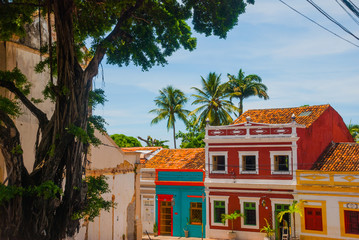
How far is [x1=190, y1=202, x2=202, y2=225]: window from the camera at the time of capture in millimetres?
22705

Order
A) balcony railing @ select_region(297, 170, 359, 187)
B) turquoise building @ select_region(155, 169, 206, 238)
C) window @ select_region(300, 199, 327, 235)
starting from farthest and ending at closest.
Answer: turquoise building @ select_region(155, 169, 206, 238) < window @ select_region(300, 199, 327, 235) < balcony railing @ select_region(297, 170, 359, 187)

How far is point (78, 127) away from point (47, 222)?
172cm

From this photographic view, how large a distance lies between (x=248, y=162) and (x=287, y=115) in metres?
4.04

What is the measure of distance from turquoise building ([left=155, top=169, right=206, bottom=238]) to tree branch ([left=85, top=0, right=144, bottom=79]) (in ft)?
50.4

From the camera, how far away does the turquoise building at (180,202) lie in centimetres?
2264

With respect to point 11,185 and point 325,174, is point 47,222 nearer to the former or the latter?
point 11,185

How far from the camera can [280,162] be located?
67.4 ft

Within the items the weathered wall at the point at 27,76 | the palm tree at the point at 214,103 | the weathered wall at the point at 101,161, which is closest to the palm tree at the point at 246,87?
the palm tree at the point at 214,103

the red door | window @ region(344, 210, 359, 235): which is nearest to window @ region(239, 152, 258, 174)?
window @ region(344, 210, 359, 235)

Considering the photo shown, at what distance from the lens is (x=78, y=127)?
698 cm

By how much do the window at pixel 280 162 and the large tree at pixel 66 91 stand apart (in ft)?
41.3

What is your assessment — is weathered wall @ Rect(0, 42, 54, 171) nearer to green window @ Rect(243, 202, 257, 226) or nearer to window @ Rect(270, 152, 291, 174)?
window @ Rect(270, 152, 291, 174)

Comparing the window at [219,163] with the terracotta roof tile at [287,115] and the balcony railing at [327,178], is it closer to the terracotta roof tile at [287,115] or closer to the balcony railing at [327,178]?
the terracotta roof tile at [287,115]

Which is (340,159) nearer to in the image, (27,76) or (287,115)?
(287,115)
